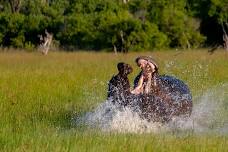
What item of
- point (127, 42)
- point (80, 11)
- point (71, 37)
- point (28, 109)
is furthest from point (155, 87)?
point (80, 11)

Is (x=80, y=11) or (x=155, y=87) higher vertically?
(x=155, y=87)

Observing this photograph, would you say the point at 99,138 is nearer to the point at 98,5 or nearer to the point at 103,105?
the point at 103,105

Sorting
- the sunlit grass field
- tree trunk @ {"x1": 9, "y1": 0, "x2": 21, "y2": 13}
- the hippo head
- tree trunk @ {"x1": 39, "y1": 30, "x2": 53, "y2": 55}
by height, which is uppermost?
the hippo head

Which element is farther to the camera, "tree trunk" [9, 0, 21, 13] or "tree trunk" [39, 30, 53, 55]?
"tree trunk" [9, 0, 21, 13]

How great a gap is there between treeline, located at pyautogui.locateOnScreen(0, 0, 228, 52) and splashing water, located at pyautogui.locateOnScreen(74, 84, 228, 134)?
2610 centimetres

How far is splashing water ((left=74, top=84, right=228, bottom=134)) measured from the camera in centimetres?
939

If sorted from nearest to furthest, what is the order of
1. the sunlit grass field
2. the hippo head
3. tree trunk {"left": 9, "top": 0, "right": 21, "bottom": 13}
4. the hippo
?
the sunlit grass field → the hippo → the hippo head → tree trunk {"left": 9, "top": 0, "right": 21, "bottom": 13}

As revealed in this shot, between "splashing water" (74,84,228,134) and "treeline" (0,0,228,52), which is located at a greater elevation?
"splashing water" (74,84,228,134)

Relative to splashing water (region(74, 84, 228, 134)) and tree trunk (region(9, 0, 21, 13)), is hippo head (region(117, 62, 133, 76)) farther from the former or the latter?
tree trunk (region(9, 0, 21, 13))

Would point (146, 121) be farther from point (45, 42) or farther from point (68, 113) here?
point (45, 42)

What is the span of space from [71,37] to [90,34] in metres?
1.25

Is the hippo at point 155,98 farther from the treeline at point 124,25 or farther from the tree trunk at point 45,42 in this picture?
the treeline at point 124,25

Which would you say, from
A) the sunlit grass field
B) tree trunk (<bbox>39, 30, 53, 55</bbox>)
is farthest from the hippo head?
tree trunk (<bbox>39, 30, 53, 55</bbox>)

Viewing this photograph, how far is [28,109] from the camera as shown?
37.2 feet
